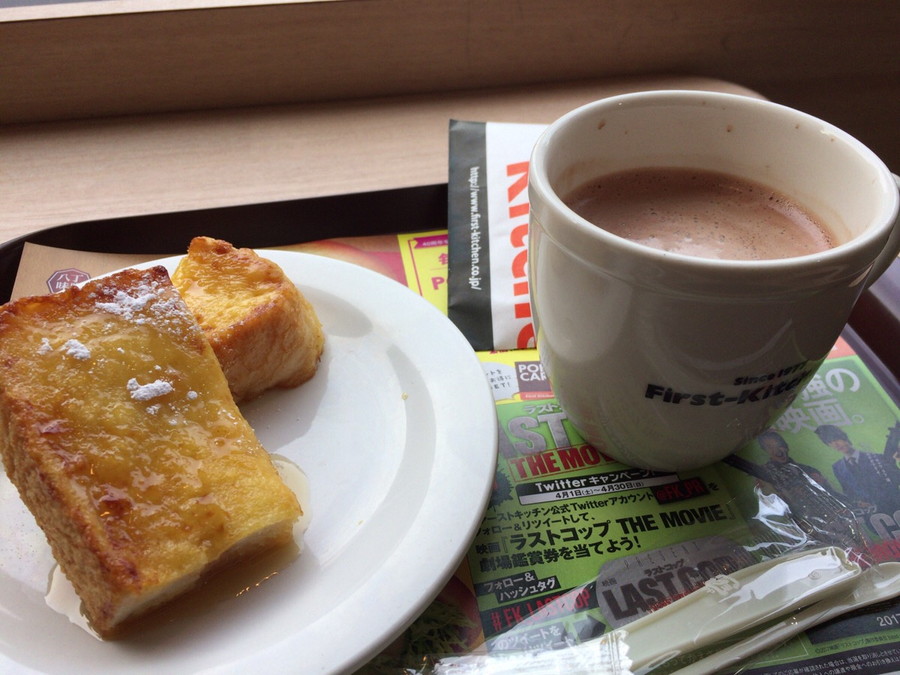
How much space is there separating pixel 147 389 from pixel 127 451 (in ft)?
0.23

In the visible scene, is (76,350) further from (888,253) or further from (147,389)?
(888,253)

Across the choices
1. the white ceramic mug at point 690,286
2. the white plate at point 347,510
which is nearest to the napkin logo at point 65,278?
the white plate at point 347,510

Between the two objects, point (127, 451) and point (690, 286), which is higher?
point (690, 286)

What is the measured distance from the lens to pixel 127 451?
0.68 meters

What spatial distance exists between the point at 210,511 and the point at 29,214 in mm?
766

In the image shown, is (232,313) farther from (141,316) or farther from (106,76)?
(106,76)

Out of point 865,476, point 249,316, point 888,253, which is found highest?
point 888,253

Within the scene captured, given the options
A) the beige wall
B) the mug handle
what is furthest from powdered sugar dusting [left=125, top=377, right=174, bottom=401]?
the beige wall

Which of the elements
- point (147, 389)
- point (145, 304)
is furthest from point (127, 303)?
point (147, 389)

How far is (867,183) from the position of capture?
26.8 inches

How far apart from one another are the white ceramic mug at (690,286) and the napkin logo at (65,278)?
2.20ft

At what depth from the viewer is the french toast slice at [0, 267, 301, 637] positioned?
0.64m

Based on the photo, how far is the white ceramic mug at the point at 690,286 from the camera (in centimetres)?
59

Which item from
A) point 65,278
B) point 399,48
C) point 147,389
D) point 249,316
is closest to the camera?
point 147,389
